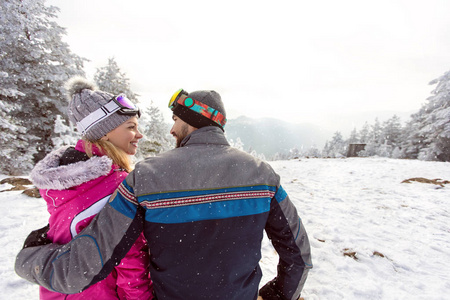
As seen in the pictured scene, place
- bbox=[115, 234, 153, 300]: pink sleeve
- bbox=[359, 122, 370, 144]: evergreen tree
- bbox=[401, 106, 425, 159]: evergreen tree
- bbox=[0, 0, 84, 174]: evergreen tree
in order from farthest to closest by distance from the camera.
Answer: bbox=[359, 122, 370, 144]: evergreen tree < bbox=[401, 106, 425, 159]: evergreen tree < bbox=[0, 0, 84, 174]: evergreen tree < bbox=[115, 234, 153, 300]: pink sleeve

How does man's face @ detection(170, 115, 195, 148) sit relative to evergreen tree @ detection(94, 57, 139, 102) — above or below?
below

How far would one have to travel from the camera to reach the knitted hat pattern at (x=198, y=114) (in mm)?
2033

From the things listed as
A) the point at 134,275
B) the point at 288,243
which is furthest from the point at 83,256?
the point at 288,243

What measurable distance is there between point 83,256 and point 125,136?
1.24 m

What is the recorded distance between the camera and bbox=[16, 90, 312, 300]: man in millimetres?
1461

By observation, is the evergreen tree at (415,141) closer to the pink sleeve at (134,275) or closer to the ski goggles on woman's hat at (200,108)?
the ski goggles on woman's hat at (200,108)

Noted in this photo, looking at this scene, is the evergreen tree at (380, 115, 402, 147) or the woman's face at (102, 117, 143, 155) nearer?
the woman's face at (102, 117, 143, 155)

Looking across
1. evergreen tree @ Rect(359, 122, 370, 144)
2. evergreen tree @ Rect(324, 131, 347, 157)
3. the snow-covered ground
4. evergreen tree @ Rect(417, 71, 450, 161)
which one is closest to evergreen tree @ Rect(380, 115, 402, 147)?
evergreen tree @ Rect(359, 122, 370, 144)

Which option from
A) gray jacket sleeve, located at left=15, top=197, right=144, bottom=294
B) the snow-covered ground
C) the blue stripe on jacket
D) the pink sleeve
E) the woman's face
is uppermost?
the woman's face

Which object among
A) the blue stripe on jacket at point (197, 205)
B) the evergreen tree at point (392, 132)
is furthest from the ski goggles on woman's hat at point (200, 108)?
the evergreen tree at point (392, 132)

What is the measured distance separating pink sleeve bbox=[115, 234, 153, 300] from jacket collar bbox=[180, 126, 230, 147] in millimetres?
1017

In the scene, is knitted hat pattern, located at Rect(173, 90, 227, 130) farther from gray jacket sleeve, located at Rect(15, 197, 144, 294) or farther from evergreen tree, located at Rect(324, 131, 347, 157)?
evergreen tree, located at Rect(324, 131, 347, 157)

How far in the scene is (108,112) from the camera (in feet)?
7.15

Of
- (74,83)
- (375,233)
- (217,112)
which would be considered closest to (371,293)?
(375,233)
